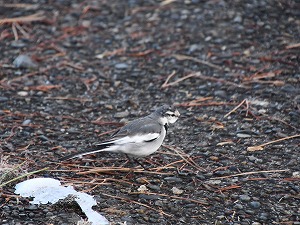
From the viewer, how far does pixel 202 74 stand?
7.86m

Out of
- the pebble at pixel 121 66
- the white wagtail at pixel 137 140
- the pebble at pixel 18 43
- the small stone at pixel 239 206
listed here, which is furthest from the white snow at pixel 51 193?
the pebble at pixel 18 43

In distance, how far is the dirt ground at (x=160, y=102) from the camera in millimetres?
5297

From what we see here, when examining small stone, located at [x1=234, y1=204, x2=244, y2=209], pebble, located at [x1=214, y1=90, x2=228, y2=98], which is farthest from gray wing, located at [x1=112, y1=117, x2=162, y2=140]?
pebble, located at [x1=214, y1=90, x2=228, y2=98]

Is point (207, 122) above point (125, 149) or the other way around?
the other way around

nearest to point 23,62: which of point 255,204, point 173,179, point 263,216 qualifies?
point 173,179

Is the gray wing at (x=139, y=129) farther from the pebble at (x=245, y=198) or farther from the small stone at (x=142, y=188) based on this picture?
the pebble at (x=245, y=198)

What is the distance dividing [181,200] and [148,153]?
0.69 meters

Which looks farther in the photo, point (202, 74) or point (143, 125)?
point (202, 74)

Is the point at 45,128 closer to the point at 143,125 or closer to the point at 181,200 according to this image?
the point at 143,125

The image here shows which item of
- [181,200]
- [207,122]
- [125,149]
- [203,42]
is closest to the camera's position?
[181,200]

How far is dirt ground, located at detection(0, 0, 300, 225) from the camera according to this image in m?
5.30

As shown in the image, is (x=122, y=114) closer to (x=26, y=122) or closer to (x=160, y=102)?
(x=160, y=102)

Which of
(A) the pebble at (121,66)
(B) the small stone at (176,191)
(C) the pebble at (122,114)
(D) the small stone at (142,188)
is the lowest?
(C) the pebble at (122,114)

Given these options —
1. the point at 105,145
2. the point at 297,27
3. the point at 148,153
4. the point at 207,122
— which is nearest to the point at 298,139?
the point at 207,122
